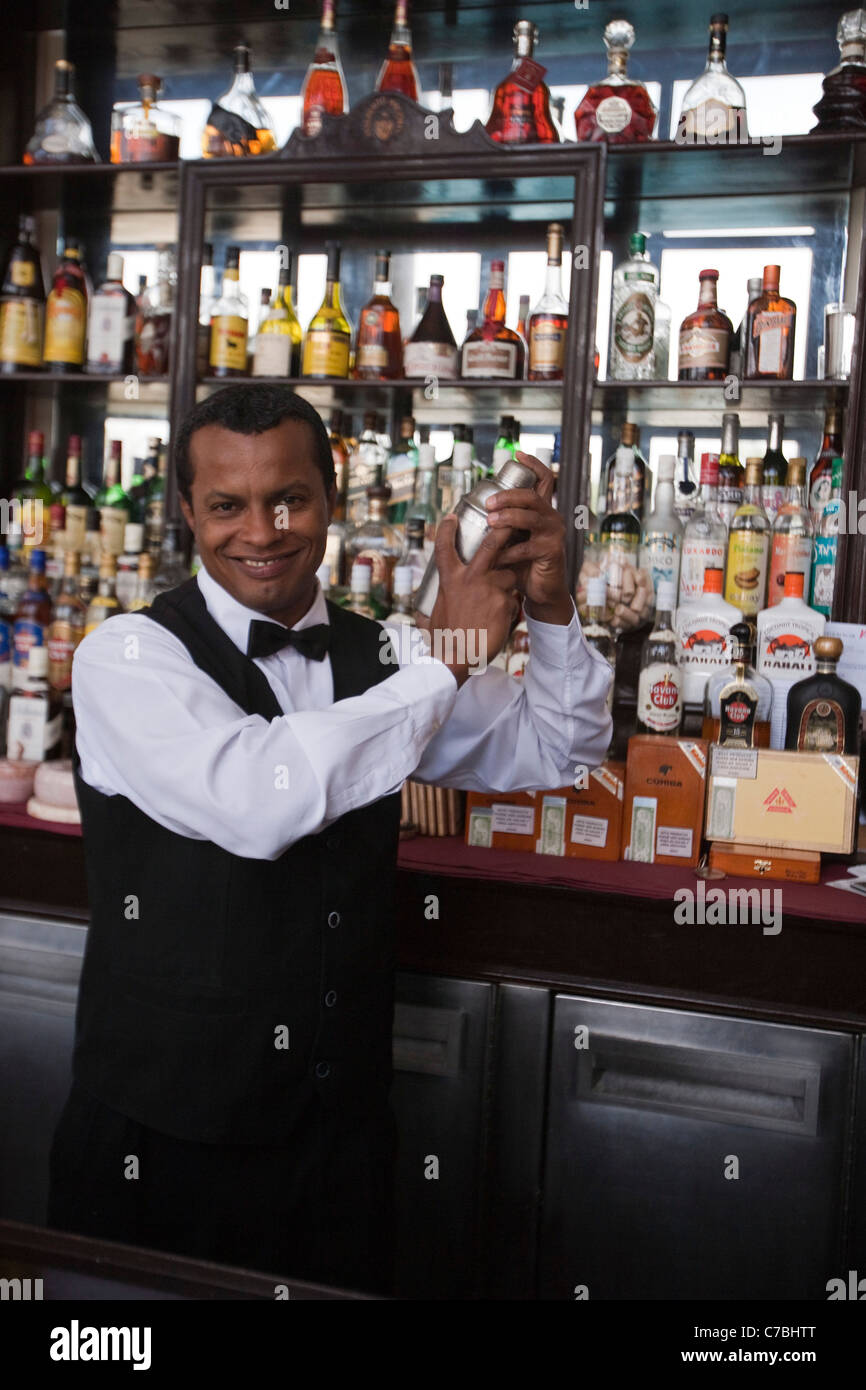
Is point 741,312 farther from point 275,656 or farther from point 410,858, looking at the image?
point 275,656

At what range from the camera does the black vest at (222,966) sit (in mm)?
1167

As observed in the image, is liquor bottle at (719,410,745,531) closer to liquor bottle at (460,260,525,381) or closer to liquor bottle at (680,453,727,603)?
liquor bottle at (680,453,727,603)

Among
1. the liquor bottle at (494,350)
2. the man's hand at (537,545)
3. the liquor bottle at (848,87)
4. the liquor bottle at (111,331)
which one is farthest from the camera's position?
the liquor bottle at (111,331)

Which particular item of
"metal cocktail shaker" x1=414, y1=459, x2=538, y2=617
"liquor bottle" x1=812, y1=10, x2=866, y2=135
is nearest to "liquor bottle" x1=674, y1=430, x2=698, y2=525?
"liquor bottle" x1=812, y1=10, x2=866, y2=135

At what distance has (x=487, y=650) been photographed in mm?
1101

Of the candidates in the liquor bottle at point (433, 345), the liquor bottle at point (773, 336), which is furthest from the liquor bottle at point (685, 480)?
the liquor bottle at point (433, 345)

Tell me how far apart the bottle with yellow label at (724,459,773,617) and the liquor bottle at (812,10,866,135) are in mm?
665

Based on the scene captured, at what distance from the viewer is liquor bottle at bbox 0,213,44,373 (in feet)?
8.27

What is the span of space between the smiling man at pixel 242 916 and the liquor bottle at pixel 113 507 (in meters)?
1.29

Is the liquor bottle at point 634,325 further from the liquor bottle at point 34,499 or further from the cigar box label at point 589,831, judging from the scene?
the liquor bottle at point 34,499

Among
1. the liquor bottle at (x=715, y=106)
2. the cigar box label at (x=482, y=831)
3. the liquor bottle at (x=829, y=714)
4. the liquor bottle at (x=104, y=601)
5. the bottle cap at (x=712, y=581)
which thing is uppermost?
the liquor bottle at (x=715, y=106)

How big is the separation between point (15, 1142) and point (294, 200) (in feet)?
5.97
